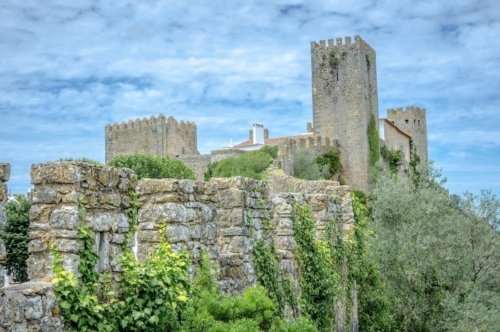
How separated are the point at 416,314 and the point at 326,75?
4467 centimetres

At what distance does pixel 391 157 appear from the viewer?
62.7 m

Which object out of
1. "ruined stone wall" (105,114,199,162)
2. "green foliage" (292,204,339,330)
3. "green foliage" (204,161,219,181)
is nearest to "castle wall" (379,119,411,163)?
"green foliage" (204,161,219,181)

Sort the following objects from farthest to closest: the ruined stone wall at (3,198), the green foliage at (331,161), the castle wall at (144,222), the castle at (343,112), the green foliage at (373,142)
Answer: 1. the green foliage at (373,142)
2. the castle at (343,112)
3. the green foliage at (331,161)
4. the castle wall at (144,222)
5. the ruined stone wall at (3,198)

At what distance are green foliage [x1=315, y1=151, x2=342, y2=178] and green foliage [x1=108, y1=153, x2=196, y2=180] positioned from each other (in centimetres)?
1096

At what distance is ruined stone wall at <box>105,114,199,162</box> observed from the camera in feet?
233

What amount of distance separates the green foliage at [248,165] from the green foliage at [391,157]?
12.9 metres

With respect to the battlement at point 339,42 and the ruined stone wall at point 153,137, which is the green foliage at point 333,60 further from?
the ruined stone wall at point 153,137

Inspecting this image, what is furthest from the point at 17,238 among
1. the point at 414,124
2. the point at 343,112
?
the point at 414,124

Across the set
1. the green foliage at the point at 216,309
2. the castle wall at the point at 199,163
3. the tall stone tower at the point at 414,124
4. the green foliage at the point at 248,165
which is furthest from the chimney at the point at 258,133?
the green foliage at the point at 216,309

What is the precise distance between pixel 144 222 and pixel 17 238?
1857 cm

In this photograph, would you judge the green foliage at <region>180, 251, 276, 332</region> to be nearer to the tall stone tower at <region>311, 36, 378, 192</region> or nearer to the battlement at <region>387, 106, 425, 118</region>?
the tall stone tower at <region>311, 36, 378, 192</region>

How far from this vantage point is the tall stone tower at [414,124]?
7881 centimetres

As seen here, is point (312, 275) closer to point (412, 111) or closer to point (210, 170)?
point (210, 170)

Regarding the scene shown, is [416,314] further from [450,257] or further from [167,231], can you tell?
[167,231]
